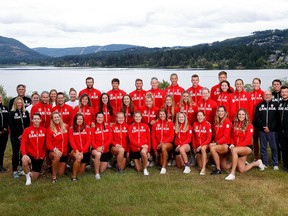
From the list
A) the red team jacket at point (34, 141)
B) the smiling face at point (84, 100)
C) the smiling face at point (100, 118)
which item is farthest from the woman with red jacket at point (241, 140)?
the red team jacket at point (34, 141)

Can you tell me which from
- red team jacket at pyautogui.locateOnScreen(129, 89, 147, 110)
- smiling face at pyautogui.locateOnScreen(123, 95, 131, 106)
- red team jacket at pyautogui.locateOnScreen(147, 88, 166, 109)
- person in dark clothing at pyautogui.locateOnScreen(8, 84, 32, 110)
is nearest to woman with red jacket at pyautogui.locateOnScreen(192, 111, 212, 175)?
red team jacket at pyautogui.locateOnScreen(147, 88, 166, 109)

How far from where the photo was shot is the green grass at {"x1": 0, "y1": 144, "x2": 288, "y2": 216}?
5.66m

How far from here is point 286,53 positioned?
92.1 metres

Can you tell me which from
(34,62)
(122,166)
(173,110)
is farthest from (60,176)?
(34,62)

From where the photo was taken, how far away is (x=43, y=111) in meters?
8.16

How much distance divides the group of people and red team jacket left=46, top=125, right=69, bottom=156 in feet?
0.07

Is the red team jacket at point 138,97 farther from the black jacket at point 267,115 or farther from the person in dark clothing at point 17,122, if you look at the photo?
the black jacket at point 267,115

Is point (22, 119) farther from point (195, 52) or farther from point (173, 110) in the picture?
point (195, 52)

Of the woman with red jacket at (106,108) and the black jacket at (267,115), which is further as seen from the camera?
the woman with red jacket at (106,108)

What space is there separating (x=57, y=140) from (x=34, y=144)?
48 cm

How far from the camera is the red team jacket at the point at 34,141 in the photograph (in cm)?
739

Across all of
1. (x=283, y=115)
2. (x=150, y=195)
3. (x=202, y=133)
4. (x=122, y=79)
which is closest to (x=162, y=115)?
(x=202, y=133)

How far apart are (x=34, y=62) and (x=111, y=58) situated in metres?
60.3

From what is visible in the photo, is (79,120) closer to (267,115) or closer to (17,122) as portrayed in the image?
(17,122)
